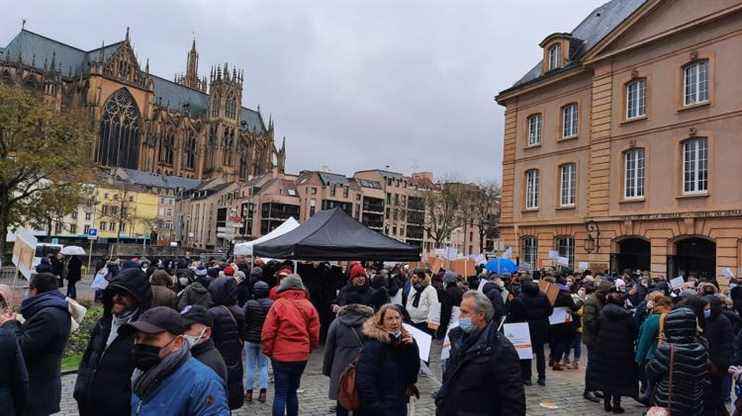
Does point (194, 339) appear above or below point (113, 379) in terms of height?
above

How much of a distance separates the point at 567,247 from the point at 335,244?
721 inches

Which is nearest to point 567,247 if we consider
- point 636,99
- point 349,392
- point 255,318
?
point 636,99

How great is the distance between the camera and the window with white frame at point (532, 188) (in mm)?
30609

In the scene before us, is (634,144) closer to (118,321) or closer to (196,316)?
(196,316)

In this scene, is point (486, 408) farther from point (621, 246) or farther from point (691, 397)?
point (621, 246)

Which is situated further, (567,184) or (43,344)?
(567,184)

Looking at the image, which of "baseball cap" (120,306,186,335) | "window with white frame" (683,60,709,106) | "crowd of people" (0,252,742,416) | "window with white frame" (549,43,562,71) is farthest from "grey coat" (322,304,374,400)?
"window with white frame" (549,43,562,71)

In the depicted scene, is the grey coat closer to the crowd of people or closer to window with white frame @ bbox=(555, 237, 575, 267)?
the crowd of people

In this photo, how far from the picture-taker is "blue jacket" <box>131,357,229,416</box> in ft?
9.85

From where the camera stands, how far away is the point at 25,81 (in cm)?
8931

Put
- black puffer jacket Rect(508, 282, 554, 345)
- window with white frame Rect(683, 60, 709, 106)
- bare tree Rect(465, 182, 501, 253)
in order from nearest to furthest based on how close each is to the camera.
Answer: black puffer jacket Rect(508, 282, 554, 345), window with white frame Rect(683, 60, 709, 106), bare tree Rect(465, 182, 501, 253)

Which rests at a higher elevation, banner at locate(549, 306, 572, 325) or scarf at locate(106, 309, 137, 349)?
scarf at locate(106, 309, 137, 349)

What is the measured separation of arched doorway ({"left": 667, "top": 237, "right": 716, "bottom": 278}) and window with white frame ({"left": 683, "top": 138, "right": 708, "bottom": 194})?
6.80 feet

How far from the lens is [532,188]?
3088 centimetres
